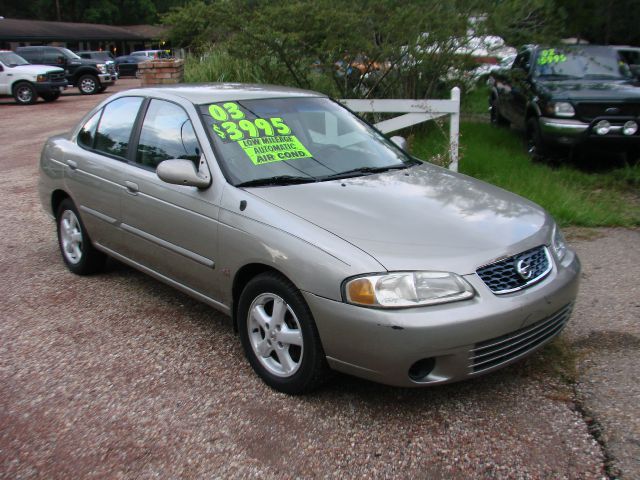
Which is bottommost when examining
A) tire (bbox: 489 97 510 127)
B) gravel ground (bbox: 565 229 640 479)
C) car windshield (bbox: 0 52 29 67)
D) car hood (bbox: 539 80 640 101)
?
car windshield (bbox: 0 52 29 67)

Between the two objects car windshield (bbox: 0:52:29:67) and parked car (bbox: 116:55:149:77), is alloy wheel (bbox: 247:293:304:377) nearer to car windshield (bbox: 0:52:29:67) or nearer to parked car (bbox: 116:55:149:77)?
car windshield (bbox: 0:52:29:67)

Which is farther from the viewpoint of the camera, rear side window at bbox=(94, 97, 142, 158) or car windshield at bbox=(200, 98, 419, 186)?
rear side window at bbox=(94, 97, 142, 158)

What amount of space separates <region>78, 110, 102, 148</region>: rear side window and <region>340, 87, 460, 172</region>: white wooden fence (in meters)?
3.30

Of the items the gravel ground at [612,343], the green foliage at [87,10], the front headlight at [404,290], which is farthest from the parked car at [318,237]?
the green foliage at [87,10]

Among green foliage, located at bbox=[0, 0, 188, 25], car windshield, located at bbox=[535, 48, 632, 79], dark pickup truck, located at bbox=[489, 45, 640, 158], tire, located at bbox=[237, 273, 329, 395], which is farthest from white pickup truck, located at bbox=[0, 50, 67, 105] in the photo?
green foliage, located at bbox=[0, 0, 188, 25]

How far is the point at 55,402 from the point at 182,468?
0.99 meters

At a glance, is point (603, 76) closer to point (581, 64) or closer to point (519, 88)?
point (581, 64)

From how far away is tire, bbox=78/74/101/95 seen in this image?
2725 cm

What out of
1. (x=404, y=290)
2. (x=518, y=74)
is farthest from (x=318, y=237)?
(x=518, y=74)

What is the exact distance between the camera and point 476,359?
3.05 metres

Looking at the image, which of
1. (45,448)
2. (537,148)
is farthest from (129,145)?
(537,148)

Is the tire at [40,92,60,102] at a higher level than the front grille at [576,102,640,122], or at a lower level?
lower

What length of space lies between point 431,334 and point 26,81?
23055 mm

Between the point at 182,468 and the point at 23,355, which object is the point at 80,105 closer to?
the point at 23,355
